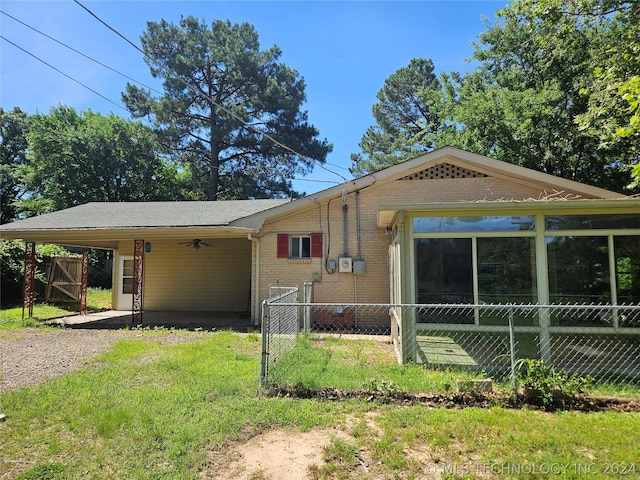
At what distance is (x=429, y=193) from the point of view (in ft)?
33.0

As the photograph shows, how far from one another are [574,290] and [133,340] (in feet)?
28.8

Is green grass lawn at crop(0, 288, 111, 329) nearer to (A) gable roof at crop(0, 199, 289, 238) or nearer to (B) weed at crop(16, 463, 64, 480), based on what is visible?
(A) gable roof at crop(0, 199, 289, 238)

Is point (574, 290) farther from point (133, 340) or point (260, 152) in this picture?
point (260, 152)

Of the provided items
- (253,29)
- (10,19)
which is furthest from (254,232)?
(253,29)

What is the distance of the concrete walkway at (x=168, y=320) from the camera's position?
1033 cm

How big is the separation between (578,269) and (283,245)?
274 inches

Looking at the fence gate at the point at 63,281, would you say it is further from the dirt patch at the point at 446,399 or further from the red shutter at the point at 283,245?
the dirt patch at the point at 446,399

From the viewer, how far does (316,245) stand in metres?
10.5

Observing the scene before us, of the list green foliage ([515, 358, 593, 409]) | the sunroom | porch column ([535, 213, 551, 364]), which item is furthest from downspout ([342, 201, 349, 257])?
green foliage ([515, 358, 593, 409])

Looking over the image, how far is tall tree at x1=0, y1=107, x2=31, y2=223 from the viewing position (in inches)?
1147

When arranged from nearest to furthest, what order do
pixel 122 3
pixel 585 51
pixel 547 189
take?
pixel 122 3 < pixel 547 189 < pixel 585 51

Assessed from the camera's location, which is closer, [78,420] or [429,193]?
[78,420]

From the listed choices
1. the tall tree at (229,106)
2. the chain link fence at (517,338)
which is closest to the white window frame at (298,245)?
the chain link fence at (517,338)

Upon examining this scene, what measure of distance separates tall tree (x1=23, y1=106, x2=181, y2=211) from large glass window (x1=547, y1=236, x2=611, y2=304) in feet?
89.0
